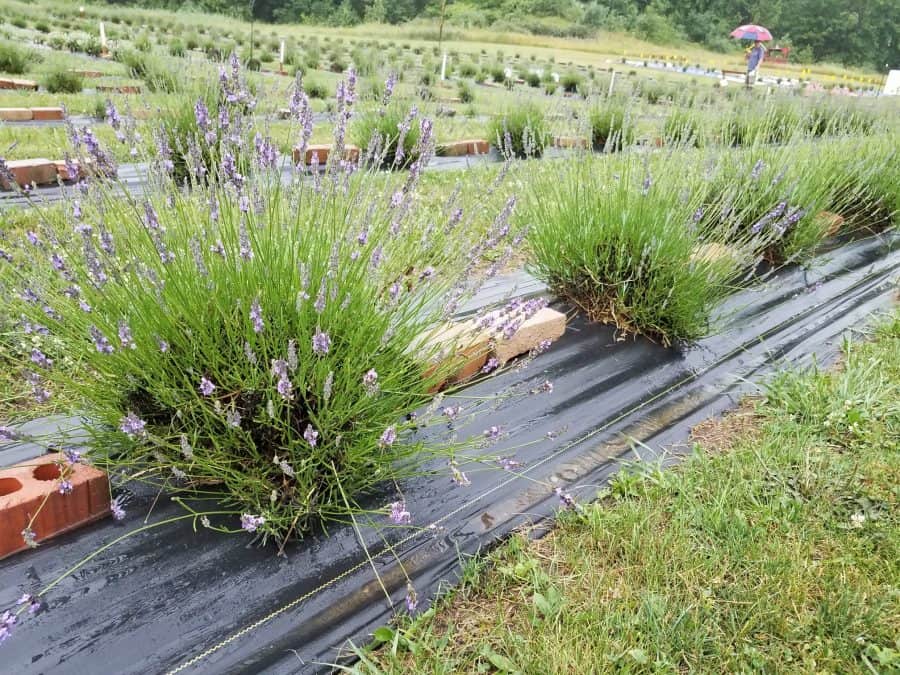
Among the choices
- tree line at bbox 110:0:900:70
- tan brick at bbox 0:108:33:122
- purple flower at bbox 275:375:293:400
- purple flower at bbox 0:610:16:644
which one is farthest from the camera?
tree line at bbox 110:0:900:70

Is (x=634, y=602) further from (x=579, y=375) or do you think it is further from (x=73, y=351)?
(x=73, y=351)

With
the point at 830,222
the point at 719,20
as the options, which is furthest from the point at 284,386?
the point at 719,20

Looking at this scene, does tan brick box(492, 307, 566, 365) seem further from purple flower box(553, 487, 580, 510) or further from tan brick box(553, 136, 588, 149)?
tan brick box(553, 136, 588, 149)

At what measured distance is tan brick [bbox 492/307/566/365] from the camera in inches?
98.3

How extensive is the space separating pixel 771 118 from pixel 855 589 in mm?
4571

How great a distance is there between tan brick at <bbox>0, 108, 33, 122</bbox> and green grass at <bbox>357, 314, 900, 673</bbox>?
6202 mm

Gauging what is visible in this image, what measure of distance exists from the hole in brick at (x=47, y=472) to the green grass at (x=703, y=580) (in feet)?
2.87

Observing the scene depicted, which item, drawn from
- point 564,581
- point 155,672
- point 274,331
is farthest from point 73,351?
point 564,581

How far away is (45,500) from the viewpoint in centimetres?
135

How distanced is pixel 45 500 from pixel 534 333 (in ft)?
5.84

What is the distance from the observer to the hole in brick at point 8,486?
57.4 inches

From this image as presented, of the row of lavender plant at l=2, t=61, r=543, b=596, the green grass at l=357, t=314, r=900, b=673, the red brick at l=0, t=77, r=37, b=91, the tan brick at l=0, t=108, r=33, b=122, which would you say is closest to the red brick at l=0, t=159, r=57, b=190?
the tan brick at l=0, t=108, r=33, b=122

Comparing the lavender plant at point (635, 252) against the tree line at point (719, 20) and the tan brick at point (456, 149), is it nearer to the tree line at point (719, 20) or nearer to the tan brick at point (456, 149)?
the tan brick at point (456, 149)

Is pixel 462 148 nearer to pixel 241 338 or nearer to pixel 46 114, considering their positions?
pixel 46 114
